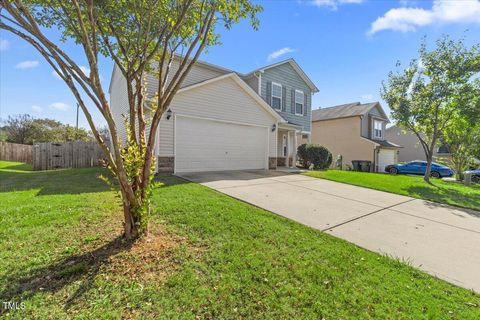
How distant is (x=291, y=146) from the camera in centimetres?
1730

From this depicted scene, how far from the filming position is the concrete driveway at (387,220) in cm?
350

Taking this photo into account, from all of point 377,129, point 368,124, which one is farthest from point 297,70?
point 377,129

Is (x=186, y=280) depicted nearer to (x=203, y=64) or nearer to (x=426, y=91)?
(x=203, y=64)

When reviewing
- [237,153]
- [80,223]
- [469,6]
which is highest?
[469,6]

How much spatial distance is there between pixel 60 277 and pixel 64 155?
14603 mm

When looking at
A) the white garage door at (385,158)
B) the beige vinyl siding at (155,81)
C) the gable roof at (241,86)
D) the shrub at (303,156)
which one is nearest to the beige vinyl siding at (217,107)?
the gable roof at (241,86)

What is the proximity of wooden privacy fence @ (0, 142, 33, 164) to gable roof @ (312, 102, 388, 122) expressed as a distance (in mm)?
27695

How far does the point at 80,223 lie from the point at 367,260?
16.0 feet

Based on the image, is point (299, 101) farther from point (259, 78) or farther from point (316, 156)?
point (316, 156)

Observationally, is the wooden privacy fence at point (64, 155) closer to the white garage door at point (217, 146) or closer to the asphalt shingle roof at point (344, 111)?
the white garage door at point (217, 146)

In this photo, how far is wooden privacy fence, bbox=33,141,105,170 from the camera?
1339 cm

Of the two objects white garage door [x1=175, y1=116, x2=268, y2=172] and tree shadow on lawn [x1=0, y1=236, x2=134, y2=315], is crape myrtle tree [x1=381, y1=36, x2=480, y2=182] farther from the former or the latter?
tree shadow on lawn [x1=0, y1=236, x2=134, y2=315]

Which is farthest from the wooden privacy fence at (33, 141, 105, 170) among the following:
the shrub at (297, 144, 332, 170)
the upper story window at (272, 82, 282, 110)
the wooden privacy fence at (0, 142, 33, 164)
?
the shrub at (297, 144, 332, 170)

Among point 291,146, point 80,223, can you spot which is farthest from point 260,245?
point 291,146
